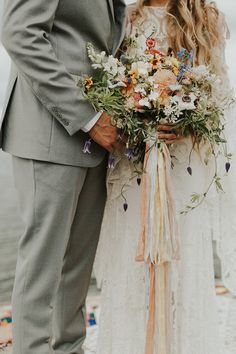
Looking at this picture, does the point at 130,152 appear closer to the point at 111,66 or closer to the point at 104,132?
the point at 104,132

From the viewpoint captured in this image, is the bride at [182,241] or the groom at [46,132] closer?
the groom at [46,132]

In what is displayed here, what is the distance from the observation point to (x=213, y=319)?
2.53m

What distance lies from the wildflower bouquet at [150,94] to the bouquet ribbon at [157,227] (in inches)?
2.8

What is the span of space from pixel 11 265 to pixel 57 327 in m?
1.45

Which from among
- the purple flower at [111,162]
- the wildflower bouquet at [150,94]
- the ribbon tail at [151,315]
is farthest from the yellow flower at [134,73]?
the ribbon tail at [151,315]

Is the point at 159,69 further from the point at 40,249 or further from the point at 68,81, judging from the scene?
the point at 40,249

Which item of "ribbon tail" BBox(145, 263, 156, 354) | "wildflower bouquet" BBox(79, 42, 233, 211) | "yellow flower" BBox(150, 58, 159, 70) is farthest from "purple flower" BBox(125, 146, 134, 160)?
"ribbon tail" BBox(145, 263, 156, 354)

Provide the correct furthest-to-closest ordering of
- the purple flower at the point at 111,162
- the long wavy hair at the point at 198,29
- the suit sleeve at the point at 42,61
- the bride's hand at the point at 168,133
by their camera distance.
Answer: the long wavy hair at the point at 198,29
the purple flower at the point at 111,162
the bride's hand at the point at 168,133
the suit sleeve at the point at 42,61

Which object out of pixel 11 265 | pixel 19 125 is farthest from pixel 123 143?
pixel 11 265

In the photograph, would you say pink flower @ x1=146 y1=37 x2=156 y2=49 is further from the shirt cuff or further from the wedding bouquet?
the shirt cuff

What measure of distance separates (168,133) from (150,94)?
20cm

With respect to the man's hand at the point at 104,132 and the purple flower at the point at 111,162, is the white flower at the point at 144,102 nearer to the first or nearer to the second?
the man's hand at the point at 104,132

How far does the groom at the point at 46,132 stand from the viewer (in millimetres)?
1936

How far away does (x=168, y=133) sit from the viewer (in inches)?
85.2
